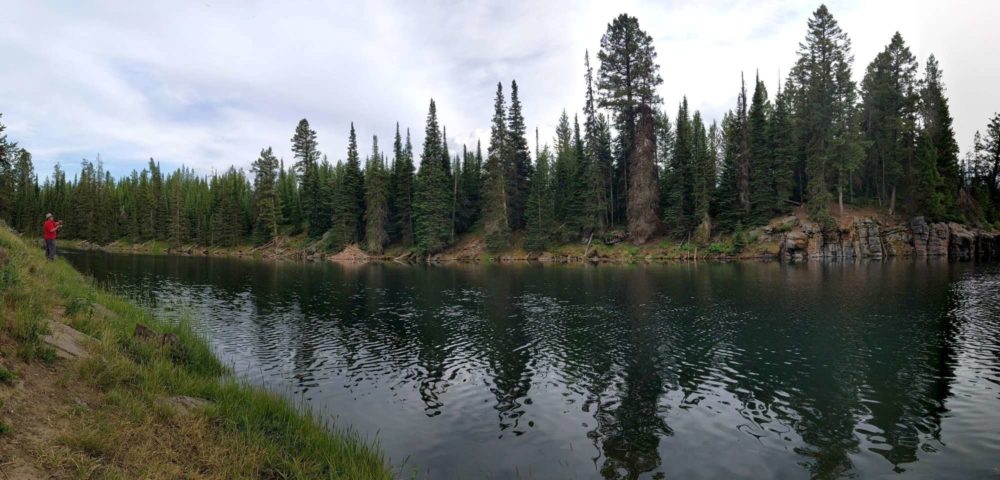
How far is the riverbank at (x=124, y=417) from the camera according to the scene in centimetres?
659

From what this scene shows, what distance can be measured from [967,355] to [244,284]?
164 ft

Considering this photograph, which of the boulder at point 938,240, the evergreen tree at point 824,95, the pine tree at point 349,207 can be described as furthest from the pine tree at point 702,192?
the pine tree at point 349,207

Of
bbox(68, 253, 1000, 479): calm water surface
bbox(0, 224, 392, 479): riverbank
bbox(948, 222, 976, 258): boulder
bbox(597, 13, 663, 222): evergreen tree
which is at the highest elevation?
bbox(597, 13, 663, 222): evergreen tree

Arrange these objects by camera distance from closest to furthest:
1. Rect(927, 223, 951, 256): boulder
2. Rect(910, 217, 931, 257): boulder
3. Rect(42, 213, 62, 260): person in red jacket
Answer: Rect(42, 213, 62, 260): person in red jacket
Rect(927, 223, 951, 256): boulder
Rect(910, 217, 931, 257): boulder

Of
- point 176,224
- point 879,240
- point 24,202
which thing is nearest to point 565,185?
point 879,240

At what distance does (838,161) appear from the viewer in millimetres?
66250

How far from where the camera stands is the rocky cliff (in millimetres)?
66250

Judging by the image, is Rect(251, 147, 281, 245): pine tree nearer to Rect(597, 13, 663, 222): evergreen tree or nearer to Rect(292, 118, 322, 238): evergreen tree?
Rect(292, 118, 322, 238): evergreen tree

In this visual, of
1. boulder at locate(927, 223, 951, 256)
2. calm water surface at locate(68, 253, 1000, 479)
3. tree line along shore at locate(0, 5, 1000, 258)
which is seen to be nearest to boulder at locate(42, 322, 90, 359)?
calm water surface at locate(68, 253, 1000, 479)

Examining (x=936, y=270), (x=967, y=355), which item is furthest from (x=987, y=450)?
(x=936, y=270)

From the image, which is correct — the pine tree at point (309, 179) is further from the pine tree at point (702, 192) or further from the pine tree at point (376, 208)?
the pine tree at point (702, 192)

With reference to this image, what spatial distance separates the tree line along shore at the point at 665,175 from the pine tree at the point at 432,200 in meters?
0.32

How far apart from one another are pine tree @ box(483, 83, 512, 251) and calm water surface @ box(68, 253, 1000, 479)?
4774 cm

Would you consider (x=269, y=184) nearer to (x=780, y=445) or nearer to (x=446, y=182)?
(x=446, y=182)
